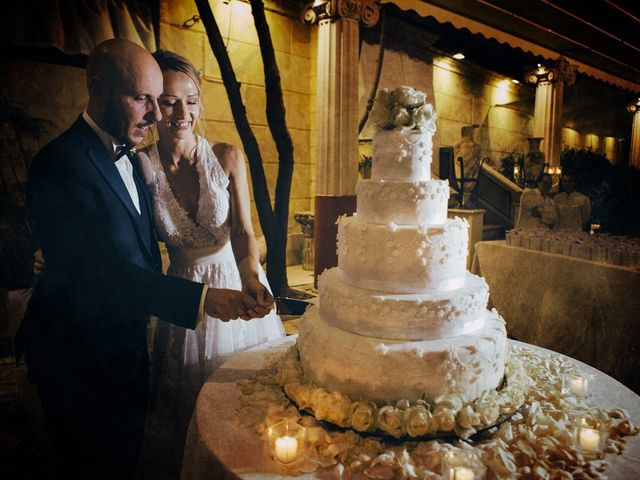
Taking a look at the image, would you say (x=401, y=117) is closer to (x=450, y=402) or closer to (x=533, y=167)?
(x=450, y=402)

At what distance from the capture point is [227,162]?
9.38 feet

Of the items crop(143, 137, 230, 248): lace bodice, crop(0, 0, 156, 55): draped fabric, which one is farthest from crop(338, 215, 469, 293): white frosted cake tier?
crop(0, 0, 156, 55): draped fabric

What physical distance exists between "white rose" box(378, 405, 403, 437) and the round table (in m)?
0.34

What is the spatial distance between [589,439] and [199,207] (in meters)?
2.28

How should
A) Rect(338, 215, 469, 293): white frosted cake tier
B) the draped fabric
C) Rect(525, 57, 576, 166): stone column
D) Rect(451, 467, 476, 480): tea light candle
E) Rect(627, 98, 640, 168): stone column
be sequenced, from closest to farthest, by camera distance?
Rect(451, 467, 476, 480): tea light candle < Rect(338, 215, 469, 293): white frosted cake tier < the draped fabric < Rect(525, 57, 576, 166): stone column < Rect(627, 98, 640, 168): stone column

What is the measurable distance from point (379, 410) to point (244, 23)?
6.59 m

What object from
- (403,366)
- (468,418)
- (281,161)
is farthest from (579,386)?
(281,161)

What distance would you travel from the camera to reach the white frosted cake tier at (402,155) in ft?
7.00

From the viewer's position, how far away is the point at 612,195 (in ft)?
21.6

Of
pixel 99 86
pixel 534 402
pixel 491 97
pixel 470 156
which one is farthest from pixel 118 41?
pixel 491 97

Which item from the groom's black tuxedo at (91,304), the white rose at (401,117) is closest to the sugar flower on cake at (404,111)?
the white rose at (401,117)

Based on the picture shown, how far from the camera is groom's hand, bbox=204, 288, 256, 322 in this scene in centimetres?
207

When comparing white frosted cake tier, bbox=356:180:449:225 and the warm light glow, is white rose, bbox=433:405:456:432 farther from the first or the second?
the warm light glow

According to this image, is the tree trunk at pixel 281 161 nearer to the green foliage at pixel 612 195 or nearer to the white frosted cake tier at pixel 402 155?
the white frosted cake tier at pixel 402 155
